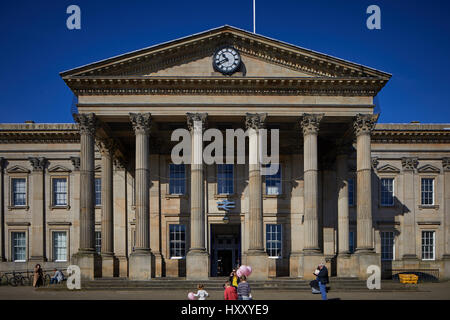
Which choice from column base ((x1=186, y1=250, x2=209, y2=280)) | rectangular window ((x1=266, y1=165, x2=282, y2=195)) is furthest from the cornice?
column base ((x1=186, y1=250, x2=209, y2=280))

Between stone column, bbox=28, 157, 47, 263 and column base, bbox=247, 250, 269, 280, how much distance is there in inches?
779

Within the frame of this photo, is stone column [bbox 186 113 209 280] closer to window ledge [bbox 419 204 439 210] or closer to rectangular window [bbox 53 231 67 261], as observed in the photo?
rectangular window [bbox 53 231 67 261]

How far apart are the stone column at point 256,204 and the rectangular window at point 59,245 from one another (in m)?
18.1

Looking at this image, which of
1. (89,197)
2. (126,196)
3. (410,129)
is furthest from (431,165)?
(89,197)

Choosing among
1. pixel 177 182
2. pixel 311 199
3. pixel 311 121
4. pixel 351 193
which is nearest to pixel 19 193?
pixel 177 182

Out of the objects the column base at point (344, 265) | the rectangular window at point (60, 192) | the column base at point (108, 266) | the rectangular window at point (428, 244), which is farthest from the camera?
the rectangular window at point (428, 244)

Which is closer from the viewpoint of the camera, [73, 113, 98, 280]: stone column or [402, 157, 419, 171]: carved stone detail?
[73, 113, 98, 280]: stone column

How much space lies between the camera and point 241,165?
39.0 m

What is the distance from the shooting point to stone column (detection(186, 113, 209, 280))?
103ft

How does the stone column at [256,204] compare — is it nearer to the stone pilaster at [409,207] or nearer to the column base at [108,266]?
the column base at [108,266]

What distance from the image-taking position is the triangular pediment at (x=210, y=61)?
32469mm

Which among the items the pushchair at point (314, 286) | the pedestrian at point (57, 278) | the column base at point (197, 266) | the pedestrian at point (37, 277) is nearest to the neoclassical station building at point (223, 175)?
the column base at point (197, 266)

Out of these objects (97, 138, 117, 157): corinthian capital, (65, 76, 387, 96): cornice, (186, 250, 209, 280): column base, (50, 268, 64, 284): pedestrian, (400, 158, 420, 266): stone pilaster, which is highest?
(65, 76, 387, 96): cornice

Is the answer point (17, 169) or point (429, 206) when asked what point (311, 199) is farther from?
point (17, 169)
